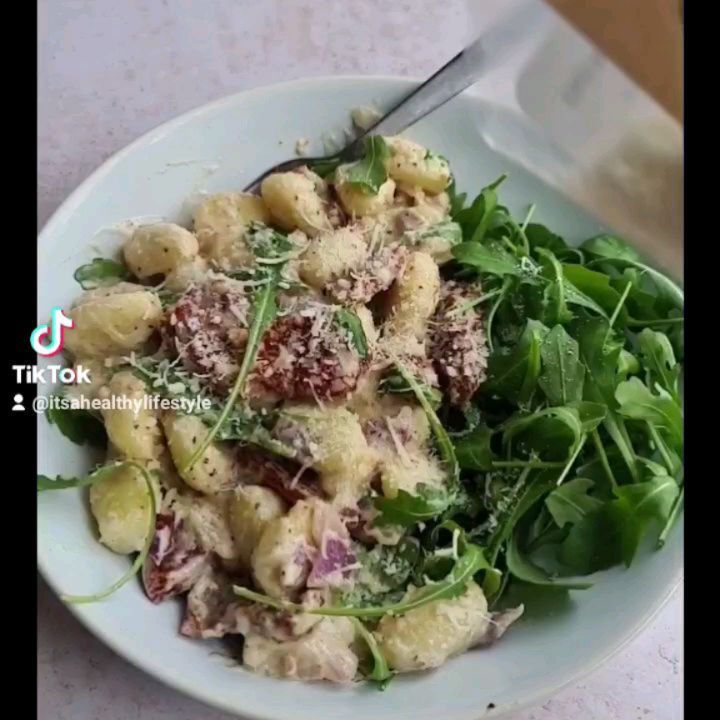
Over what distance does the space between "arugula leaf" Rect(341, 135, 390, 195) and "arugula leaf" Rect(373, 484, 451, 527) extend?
0.31 m

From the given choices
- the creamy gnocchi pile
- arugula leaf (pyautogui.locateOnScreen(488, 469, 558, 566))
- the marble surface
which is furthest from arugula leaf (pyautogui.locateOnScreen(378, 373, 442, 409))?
the marble surface

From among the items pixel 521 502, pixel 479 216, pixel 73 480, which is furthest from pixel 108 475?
pixel 479 216

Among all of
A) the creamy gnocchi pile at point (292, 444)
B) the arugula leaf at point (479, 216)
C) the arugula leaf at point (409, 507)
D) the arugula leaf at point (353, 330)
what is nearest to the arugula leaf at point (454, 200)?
the arugula leaf at point (479, 216)

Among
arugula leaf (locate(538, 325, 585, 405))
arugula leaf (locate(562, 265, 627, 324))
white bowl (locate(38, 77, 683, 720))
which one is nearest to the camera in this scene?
white bowl (locate(38, 77, 683, 720))

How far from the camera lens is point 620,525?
817 mm

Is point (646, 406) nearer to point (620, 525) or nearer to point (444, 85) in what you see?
point (620, 525)

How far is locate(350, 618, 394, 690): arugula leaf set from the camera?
0.75 metres

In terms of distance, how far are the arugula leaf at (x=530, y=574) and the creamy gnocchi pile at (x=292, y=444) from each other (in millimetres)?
34

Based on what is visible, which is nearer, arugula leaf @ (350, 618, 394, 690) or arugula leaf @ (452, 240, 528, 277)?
arugula leaf @ (350, 618, 394, 690)

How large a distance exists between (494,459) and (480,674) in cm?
18

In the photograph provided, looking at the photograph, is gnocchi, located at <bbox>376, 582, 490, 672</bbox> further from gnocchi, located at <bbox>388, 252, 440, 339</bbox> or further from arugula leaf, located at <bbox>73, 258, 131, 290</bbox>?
arugula leaf, located at <bbox>73, 258, 131, 290</bbox>

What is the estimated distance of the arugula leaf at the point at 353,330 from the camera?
0.82m

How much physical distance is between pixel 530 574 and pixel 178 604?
0.99 feet

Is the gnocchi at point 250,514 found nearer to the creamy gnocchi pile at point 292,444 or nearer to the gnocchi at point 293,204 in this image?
the creamy gnocchi pile at point 292,444
